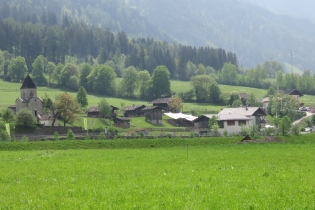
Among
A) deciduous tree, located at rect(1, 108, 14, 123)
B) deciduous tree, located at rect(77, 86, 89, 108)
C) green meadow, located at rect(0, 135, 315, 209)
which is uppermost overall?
deciduous tree, located at rect(77, 86, 89, 108)

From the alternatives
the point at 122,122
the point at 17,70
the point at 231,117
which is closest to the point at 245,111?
the point at 231,117

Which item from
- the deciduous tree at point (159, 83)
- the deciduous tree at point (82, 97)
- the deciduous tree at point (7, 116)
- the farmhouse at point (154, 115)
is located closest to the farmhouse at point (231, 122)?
the farmhouse at point (154, 115)

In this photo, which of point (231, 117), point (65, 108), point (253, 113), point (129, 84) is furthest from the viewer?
point (129, 84)

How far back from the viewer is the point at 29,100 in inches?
4365

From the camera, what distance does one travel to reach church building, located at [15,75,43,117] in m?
111

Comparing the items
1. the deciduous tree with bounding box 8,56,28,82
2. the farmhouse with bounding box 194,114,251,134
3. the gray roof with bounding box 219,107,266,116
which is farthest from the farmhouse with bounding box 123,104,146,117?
the deciduous tree with bounding box 8,56,28,82

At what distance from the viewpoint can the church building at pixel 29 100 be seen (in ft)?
363

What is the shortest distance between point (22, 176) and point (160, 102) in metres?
117

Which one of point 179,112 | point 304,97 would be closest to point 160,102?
point 179,112

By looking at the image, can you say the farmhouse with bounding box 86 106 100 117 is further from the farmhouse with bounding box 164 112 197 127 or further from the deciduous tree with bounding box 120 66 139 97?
the deciduous tree with bounding box 120 66 139 97

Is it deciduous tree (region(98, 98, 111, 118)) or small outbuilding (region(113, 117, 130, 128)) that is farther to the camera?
deciduous tree (region(98, 98, 111, 118))

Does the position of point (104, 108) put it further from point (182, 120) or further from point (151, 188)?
point (151, 188)

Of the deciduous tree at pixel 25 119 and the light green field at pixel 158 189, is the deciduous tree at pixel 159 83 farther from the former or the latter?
the light green field at pixel 158 189

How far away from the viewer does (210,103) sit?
159750 mm
